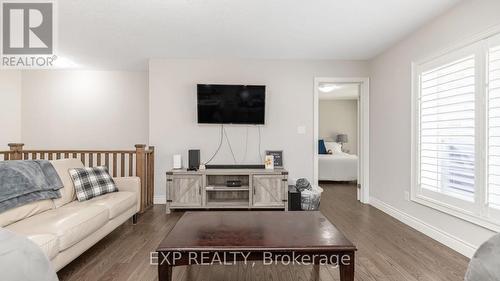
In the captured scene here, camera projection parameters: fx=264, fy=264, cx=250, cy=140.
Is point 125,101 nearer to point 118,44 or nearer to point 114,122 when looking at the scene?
point 114,122

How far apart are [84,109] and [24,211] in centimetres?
346

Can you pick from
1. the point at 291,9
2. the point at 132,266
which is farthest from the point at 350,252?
the point at 291,9

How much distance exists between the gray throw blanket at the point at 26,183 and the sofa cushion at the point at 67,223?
6.2 inches

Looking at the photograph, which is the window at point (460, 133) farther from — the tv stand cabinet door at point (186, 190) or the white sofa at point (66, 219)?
the white sofa at point (66, 219)

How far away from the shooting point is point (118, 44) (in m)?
3.65

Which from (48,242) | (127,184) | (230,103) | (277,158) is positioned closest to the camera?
(48,242)

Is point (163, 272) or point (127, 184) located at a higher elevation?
point (127, 184)

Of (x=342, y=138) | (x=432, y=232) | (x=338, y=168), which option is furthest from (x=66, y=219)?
(x=342, y=138)

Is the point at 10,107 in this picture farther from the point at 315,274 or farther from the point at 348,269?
the point at 348,269

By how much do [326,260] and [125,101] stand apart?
480 cm

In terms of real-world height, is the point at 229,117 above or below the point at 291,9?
below

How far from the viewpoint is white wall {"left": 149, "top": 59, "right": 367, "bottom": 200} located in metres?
4.28

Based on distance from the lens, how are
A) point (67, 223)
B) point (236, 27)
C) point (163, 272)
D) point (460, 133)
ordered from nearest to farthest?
1. point (163, 272)
2. point (67, 223)
3. point (460, 133)
4. point (236, 27)

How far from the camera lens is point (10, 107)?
484 centimetres
